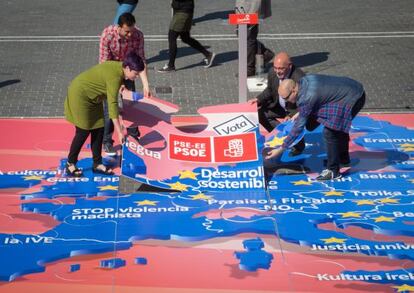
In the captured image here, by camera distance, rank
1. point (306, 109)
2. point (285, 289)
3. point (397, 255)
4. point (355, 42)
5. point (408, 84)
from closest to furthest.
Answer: point (285, 289) < point (397, 255) < point (306, 109) < point (408, 84) < point (355, 42)

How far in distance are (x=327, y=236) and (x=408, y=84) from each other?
231 inches

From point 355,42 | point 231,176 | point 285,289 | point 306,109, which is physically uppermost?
point 355,42

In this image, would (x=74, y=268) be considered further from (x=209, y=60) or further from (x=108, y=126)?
(x=209, y=60)

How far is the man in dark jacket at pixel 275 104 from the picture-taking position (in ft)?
35.5

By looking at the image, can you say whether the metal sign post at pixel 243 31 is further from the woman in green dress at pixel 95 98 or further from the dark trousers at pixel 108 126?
the woman in green dress at pixel 95 98

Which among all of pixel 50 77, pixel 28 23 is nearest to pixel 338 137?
A: pixel 50 77

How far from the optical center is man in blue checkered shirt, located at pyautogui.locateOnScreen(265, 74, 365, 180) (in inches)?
406

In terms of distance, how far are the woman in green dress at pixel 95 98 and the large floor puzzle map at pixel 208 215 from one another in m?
0.35

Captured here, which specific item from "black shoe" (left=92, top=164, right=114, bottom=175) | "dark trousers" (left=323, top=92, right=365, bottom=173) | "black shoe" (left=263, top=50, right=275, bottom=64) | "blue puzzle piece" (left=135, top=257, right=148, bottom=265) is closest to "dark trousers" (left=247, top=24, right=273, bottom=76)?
"black shoe" (left=263, top=50, right=275, bottom=64)

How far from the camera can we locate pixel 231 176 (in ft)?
35.0

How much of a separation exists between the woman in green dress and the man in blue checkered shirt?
1758 millimetres

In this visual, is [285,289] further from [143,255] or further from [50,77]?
[50,77]

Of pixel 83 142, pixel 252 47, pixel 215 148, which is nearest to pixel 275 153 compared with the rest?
pixel 215 148

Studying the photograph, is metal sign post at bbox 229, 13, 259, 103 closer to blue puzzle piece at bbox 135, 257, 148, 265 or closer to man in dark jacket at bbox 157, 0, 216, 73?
man in dark jacket at bbox 157, 0, 216, 73
